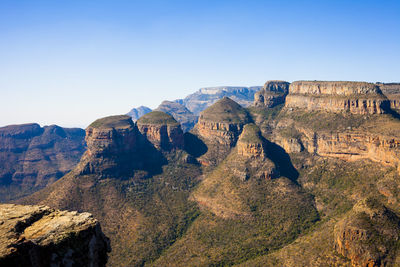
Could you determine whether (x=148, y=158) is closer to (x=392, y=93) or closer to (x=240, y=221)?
(x=240, y=221)

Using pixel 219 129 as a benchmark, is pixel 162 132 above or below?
above

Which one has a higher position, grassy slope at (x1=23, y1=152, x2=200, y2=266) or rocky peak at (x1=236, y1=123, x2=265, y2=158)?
rocky peak at (x1=236, y1=123, x2=265, y2=158)

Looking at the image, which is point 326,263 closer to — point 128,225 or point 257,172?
point 257,172

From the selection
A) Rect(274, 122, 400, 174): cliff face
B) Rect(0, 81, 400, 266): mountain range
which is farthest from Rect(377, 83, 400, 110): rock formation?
Rect(274, 122, 400, 174): cliff face

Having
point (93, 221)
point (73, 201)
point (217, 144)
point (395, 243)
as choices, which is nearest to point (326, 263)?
point (395, 243)

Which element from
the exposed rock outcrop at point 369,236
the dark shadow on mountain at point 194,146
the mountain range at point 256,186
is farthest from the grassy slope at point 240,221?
the dark shadow on mountain at point 194,146

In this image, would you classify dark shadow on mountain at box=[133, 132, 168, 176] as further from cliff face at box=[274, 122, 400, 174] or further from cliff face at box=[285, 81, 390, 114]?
cliff face at box=[285, 81, 390, 114]

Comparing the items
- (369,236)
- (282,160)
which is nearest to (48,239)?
(369,236)
